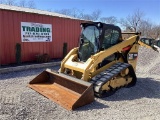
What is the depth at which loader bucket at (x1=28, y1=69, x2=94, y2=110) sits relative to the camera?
4828 millimetres

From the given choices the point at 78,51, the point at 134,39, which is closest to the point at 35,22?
the point at 78,51

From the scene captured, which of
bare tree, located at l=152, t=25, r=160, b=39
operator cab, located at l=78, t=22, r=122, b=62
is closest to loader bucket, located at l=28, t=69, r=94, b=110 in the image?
operator cab, located at l=78, t=22, r=122, b=62

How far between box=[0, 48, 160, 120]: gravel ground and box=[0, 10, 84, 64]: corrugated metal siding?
134 inches

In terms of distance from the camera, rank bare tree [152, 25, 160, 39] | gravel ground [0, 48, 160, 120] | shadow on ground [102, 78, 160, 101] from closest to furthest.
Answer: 1. gravel ground [0, 48, 160, 120]
2. shadow on ground [102, 78, 160, 101]
3. bare tree [152, 25, 160, 39]

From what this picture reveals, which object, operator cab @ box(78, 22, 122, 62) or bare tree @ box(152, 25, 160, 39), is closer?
operator cab @ box(78, 22, 122, 62)

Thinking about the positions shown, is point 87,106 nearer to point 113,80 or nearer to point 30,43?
point 113,80

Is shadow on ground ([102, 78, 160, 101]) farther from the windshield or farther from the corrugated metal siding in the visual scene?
the corrugated metal siding

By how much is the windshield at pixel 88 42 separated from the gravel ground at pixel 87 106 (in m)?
1.59

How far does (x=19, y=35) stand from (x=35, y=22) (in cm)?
129

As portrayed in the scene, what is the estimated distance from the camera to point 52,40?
12.2 m

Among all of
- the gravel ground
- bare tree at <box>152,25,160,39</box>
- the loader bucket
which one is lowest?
the gravel ground

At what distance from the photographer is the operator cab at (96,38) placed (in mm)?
6184

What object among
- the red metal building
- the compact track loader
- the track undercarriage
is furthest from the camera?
the red metal building

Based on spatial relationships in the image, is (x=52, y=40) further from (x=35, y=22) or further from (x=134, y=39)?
(x=134, y=39)
